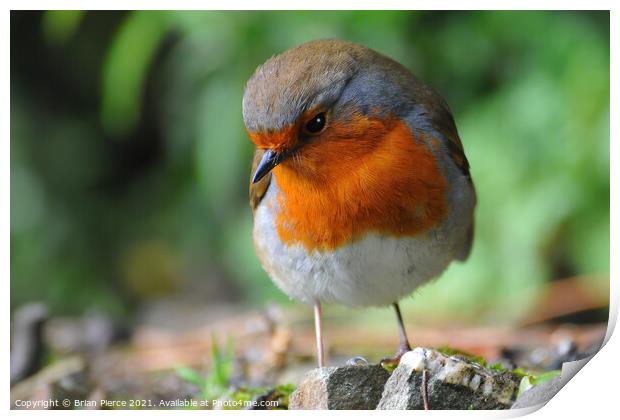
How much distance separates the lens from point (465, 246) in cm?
254

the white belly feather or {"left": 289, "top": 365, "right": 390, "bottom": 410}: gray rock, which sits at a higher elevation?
the white belly feather

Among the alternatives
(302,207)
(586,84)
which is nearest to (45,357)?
(302,207)

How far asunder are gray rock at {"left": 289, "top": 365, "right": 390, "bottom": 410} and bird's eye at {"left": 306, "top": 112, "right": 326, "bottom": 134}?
52cm

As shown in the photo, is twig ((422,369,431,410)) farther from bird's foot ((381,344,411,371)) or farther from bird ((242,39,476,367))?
bird ((242,39,476,367))

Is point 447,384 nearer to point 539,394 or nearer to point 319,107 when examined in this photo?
point 539,394

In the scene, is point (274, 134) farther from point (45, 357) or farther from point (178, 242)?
point (178, 242)

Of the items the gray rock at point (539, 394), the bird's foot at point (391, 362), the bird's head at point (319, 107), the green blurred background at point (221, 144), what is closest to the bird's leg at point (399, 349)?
the bird's foot at point (391, 362)

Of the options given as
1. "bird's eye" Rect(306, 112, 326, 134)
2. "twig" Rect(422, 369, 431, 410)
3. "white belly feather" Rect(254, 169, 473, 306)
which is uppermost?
"bird's eye" Rect(306, 112, 326, 134)

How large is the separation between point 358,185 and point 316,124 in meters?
0.17

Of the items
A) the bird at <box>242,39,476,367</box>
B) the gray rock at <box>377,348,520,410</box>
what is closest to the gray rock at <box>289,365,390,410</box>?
the gray rock at <box>377,348,520,410</box>

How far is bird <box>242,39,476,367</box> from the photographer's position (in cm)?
200

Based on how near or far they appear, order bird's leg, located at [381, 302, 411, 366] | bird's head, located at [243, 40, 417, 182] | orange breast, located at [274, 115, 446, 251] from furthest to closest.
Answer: bird's leg, located at [381, 302, 411, 366], orange breast, located at [274, 115, 446, 251], bird's head, located at [243, 40, 417, 182]

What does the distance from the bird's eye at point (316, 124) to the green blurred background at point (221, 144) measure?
22.2 inches
